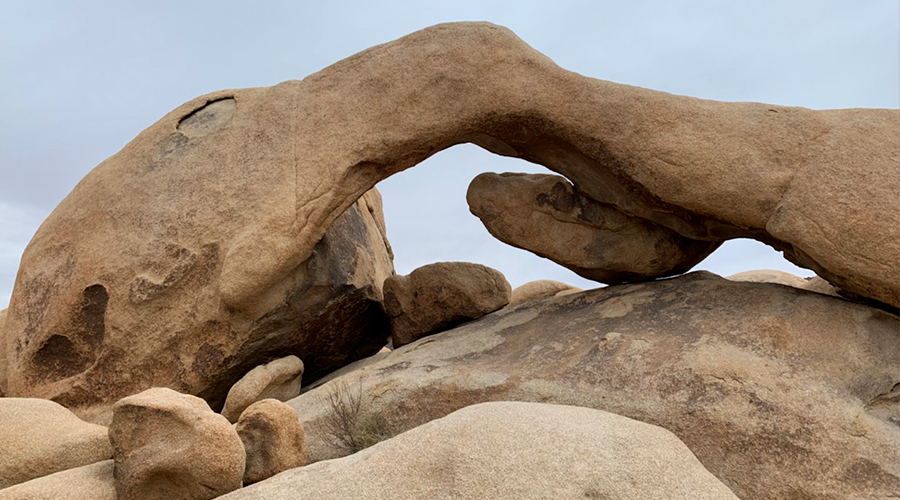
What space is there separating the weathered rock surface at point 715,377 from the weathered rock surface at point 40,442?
4.64ft

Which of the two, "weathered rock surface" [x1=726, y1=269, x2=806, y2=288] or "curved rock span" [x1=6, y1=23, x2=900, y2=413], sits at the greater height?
"curved rock span" [x1=6, y1=23, x2=900, y2=413]

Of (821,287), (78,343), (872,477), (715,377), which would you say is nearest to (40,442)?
(78,343)

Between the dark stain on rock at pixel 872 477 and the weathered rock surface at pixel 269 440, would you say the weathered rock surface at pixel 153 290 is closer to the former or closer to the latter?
the weathered rock surface at pixel 269 440

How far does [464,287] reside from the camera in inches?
285

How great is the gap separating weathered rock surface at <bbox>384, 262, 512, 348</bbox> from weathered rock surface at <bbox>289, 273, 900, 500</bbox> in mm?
756

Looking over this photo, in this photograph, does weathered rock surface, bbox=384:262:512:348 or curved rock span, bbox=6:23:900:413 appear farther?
weathered rock surface, bbox=384:262:512:348

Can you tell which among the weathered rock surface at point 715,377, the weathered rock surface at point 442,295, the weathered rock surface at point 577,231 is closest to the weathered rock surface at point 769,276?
the weathered rock surface at point 577,231

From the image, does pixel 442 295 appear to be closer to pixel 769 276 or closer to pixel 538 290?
pixel 538 290

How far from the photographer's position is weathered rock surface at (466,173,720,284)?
21.8ft

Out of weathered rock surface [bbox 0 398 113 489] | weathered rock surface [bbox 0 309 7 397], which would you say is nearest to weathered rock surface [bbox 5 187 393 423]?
weathered rock surface [bbox 0 309 7 397]

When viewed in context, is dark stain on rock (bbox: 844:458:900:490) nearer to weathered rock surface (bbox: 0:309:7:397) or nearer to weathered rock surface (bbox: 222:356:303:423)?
weathered rock surface (bbox: 222:356:303:423)

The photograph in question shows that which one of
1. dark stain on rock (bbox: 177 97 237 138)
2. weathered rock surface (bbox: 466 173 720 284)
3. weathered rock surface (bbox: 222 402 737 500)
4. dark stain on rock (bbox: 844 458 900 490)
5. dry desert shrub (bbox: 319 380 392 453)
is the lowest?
dark stain on rock (bbox: 844 458 900 490)

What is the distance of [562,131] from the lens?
620 cm

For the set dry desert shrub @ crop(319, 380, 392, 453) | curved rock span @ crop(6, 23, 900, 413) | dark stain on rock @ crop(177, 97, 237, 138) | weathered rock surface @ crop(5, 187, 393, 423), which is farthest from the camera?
dark stain on rock @ crop(177, 97, 237, 138)
